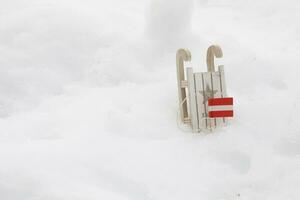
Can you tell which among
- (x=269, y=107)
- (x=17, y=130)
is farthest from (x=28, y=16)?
(x=269, y=107)

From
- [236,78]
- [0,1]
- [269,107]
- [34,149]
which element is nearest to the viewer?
[34,149]

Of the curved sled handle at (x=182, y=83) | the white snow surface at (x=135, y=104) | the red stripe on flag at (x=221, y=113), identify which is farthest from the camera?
the curved sled handle at (x=182, y=83)

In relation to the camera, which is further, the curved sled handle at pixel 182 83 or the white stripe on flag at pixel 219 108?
the curved sled handle at pixel 182 83

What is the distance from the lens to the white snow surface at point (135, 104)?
11.6 ft

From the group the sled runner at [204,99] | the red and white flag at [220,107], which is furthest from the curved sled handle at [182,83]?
the red and white flag at [220,107]

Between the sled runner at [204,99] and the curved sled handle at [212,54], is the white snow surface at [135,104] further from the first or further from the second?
the curved sled handle at [212,54]

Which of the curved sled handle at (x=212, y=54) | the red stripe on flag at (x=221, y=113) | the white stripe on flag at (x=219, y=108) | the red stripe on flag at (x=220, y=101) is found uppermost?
the curved sled handle at (x=212, y=54)

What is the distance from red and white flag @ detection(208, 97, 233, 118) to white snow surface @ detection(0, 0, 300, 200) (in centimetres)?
19

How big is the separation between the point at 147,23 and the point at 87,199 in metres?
3.54

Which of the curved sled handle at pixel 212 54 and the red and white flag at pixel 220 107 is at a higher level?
the curved sled handle at pixel 212 54

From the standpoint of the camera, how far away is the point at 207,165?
3865mm

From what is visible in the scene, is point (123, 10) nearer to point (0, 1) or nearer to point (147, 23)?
point (147, 23)

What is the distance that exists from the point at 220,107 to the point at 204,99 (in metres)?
0.20

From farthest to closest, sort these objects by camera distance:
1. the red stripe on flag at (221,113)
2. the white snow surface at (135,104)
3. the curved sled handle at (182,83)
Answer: the curved sled handle at (182,83) → the red stripe on flag at (221,113) → the white snow surface at (135,104)
